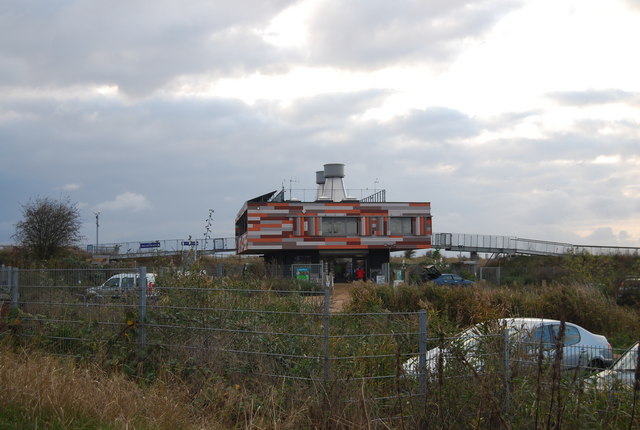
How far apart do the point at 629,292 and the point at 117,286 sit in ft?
61.6

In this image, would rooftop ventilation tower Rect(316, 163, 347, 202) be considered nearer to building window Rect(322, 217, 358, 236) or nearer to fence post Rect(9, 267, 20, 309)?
building window Rect(322, 217, 358, 236)

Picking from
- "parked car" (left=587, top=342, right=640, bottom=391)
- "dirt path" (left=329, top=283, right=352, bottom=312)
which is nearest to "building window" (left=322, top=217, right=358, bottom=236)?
"dirt path" (left=329, top=283, right=352, bottom=312)

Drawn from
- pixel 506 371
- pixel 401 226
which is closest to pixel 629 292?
pixel 506 371

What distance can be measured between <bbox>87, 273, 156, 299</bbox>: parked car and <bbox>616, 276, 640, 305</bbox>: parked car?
691 inches

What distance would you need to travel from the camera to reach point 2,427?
20.5 ft

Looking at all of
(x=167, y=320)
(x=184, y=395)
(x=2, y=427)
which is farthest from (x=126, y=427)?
(x=167, y=320)

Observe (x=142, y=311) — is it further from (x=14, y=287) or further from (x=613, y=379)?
(x=613, y=379)

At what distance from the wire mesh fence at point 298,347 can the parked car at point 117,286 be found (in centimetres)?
2

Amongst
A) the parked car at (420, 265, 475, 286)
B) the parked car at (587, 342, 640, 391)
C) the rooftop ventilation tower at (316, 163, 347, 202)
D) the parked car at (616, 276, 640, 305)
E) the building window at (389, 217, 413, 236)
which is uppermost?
the rooftop ventilation tower at (316, 163, 347, 202)

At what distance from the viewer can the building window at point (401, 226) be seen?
2243 inches

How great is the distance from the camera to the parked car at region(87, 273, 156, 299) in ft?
33.8

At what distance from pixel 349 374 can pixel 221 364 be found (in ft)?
5.71

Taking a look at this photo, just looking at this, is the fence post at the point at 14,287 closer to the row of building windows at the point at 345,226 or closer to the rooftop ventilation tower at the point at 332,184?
the row of building windows at the point at 345,226

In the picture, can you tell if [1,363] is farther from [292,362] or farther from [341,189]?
[341,189]
